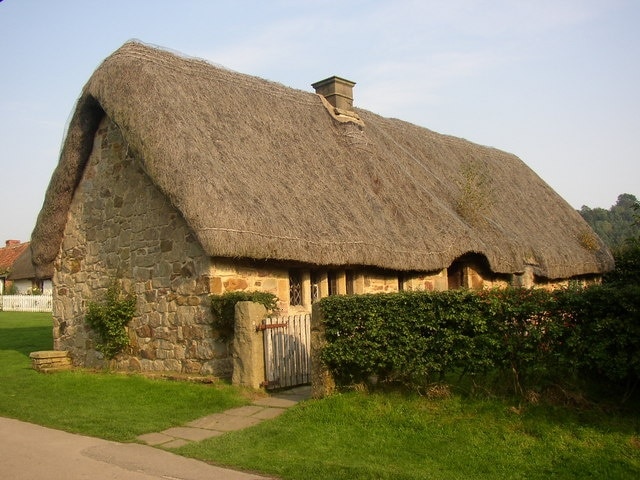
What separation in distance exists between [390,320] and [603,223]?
7354 centimetres

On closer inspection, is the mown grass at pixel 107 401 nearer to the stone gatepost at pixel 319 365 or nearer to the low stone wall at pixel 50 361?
the low stone wall at pixel 50 361

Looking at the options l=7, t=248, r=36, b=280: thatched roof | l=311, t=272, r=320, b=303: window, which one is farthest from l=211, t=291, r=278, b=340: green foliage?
l=7, t=248, r=36, b=280: thatched roof

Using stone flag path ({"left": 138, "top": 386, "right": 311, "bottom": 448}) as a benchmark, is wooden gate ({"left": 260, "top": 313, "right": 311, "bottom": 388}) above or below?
above

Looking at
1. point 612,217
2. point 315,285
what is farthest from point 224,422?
point 612,217

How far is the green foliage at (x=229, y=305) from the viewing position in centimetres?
1070

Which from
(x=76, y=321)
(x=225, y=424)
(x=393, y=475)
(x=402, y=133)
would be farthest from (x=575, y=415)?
(x=402, y=133)

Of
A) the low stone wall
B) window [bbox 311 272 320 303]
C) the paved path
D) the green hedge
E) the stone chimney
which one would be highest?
the stone chimney

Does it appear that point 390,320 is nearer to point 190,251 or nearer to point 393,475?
point 393,475

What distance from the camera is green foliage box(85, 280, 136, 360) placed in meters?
12.9

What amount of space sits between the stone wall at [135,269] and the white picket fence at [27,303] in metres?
24.0

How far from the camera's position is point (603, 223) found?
244ft

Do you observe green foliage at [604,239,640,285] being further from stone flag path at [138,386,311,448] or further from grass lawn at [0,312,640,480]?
grass lawn at [0,312,640,480]

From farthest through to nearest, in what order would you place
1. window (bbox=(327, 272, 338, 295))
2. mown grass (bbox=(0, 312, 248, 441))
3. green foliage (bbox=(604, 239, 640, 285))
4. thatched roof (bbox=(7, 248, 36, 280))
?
thatched roof (bbox=(7, 248, 36, 280)), green foliage (bbox=(604, 239, 640, 285)), window (bbox=(327, 272, 338, 295)), mown grass (bbox=(0, 312, 248, 441))

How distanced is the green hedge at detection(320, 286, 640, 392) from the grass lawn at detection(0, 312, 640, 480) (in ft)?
1.31
